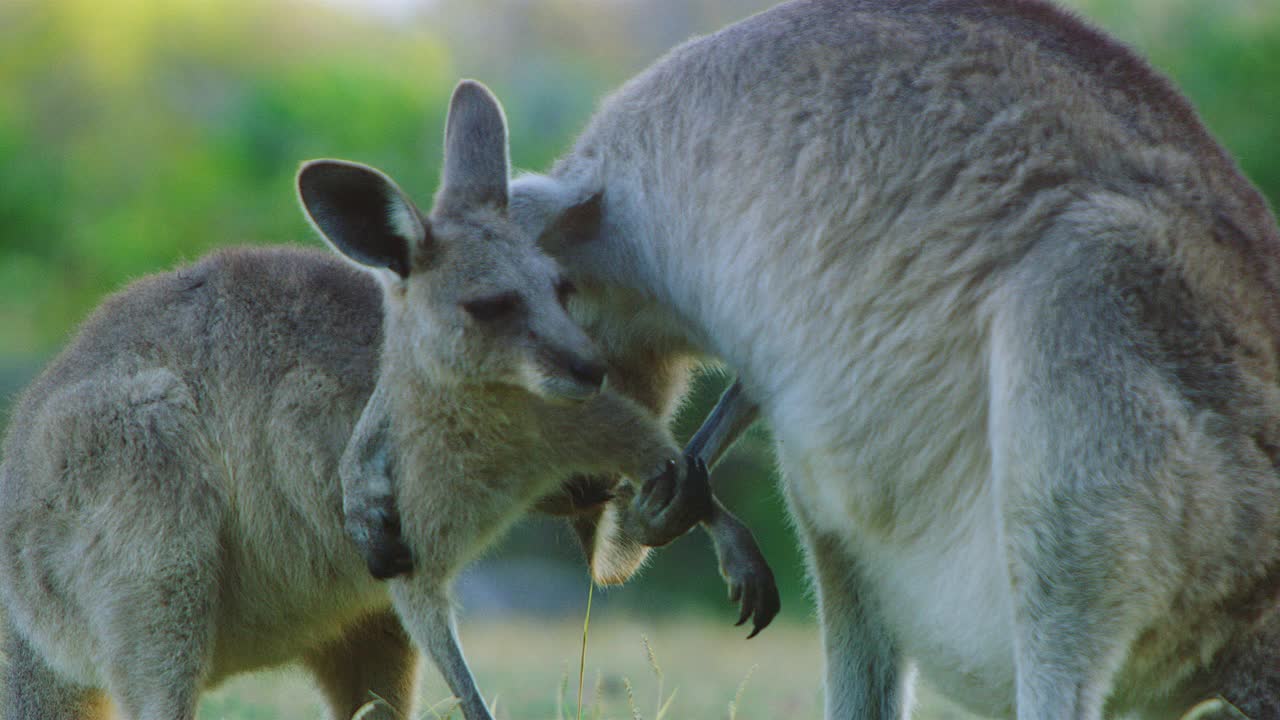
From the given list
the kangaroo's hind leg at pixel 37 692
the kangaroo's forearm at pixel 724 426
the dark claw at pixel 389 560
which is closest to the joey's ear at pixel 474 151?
the kangaroo's forearm at pixel 724 426

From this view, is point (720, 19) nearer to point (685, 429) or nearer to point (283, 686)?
point (685, 429)

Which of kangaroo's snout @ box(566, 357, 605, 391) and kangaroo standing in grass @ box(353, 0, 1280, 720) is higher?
kangaroo standing in grass @ box(353, 0, 1280, 720)

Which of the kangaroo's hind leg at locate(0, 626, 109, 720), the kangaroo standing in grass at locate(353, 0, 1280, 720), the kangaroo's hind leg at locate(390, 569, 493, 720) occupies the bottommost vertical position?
the kangaroo's hind leg at locate(0, 626, 109, 720)

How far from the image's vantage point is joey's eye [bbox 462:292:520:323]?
343 cm

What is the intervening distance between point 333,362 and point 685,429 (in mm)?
7836

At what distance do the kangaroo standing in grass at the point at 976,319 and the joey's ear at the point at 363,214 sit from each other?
29 cm

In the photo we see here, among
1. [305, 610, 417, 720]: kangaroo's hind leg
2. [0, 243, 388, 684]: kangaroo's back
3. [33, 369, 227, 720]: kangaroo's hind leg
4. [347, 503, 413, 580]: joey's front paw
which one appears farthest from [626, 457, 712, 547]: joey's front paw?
[33, 369, 227, 720]: kangaroo's hind leg

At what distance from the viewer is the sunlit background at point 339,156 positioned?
7.50m

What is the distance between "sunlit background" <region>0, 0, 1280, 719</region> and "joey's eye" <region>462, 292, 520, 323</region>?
0.83 m

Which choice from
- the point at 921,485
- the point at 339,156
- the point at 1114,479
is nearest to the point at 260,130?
the point at 339,156

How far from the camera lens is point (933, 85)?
10.7 ft

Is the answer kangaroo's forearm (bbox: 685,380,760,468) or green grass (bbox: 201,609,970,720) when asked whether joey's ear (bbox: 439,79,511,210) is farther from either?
green grass (bbox: 201,609,970,720)

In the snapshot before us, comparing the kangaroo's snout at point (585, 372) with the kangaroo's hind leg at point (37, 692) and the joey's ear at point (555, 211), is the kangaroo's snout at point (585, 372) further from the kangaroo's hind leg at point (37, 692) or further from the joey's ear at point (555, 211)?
the kangaroo's hind leg at point (37, 692)

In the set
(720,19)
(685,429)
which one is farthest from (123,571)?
(720,19)
